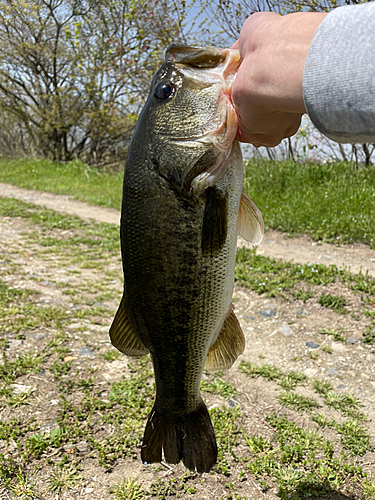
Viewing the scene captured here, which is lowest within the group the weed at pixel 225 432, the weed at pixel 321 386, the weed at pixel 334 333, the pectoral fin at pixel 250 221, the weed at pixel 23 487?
the weed at pixel 23 487

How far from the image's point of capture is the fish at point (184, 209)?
155cm

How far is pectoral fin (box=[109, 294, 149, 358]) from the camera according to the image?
182cm

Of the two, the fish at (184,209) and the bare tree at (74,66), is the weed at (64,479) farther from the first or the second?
the bare tree at (74,66)

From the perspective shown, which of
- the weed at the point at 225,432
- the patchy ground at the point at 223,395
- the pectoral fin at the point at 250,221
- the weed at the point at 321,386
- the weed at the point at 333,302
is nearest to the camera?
the pectoral fin at the point at 250,221

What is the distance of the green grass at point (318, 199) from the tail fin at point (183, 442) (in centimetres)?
454


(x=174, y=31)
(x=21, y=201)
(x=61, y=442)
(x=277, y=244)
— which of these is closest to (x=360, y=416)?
(x=61, y=442)

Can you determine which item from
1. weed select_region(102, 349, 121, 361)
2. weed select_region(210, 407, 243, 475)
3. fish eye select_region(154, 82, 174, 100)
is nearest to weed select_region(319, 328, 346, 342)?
weed select_region(210, 407, 243, 475)

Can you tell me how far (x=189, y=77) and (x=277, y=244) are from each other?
4.80 meters

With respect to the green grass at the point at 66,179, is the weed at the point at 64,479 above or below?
below

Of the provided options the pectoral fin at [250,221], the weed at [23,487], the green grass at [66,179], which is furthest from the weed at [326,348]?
the green grass at [66,179]

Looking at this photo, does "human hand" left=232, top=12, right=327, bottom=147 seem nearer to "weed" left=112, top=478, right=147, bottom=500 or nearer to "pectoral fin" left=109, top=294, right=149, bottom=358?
"pectoral fin" left=109, top=294, right=149, bottom=358

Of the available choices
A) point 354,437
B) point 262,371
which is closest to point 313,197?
point 262,371

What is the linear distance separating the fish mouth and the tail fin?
98 centimetres

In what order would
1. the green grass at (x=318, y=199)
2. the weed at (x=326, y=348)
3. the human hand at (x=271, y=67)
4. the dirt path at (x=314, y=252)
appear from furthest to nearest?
1. the green grass at (x=318, y=199)
2. the dirt path at (x=314, y=252)
3. the weed at (x=326, y=348)
4. the human hand at (x=271, y=67)
